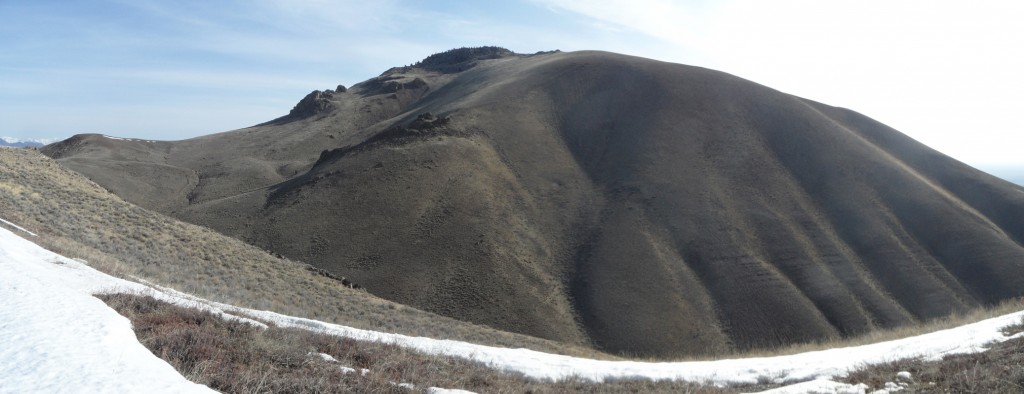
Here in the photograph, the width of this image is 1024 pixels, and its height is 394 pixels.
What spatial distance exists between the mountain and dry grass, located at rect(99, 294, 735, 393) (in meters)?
24.8

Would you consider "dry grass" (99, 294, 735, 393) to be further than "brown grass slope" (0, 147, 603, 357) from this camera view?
No

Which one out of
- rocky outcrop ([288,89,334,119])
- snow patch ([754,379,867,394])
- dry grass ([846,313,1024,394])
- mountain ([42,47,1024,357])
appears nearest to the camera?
dry grass ([846,313,1024,394])

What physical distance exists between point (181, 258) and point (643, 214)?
111ft

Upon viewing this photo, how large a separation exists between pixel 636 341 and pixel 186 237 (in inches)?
956

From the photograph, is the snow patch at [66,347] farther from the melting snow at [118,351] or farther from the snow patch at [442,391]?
the snow patch at [442,391]

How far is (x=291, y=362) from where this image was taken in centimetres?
716

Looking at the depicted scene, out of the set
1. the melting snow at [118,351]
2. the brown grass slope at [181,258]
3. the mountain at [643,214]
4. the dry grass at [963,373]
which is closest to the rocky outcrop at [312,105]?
the mountain at [643,214]

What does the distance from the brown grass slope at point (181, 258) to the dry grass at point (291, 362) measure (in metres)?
→ 7.10

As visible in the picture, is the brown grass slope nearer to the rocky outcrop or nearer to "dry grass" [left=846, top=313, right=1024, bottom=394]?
"dry grass" [left=846, top=313, right=1024, bottom=394]

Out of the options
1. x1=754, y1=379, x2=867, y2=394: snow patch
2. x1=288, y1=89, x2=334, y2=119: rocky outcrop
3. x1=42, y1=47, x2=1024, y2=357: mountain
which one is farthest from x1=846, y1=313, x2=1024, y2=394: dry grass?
x1=288, y1=89, x2=334, y2=119: rocky outcrop

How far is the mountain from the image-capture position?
122 ft

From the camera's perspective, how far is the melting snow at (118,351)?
5145 mm

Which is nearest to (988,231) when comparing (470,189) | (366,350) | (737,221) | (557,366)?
(737,221)

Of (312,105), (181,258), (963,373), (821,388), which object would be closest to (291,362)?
(821,388)
